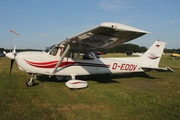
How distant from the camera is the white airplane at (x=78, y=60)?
5.71 m

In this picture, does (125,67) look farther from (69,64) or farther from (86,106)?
(86,106)

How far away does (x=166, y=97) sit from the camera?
5.30m

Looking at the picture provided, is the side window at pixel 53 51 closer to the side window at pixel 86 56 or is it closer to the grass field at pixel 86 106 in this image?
the side window at pixel 86 56

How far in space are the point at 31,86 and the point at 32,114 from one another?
10.2ft

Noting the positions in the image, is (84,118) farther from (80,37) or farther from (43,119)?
(80,37)

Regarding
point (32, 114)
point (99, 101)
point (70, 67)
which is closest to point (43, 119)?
point (32, 114)

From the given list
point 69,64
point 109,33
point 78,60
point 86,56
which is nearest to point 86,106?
point 109,33

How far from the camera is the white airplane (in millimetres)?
5709

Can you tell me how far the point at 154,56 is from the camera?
9031mm

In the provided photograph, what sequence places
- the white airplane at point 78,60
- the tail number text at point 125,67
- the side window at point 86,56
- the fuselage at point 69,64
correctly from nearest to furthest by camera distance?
the white airplane at point 78,60 → the fuselage at point 69,64 → the side window at point 86,56 → the tail number text at point 125,67

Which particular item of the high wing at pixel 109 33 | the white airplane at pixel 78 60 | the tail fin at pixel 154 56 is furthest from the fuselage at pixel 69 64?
the high wing at pixel 109 33

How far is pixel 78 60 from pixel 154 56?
4.61 meters

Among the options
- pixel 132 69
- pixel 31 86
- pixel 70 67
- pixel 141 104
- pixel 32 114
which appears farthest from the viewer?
pixel 132 69

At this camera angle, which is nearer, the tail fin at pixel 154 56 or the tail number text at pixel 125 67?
the tail number text at pixel 125 67
